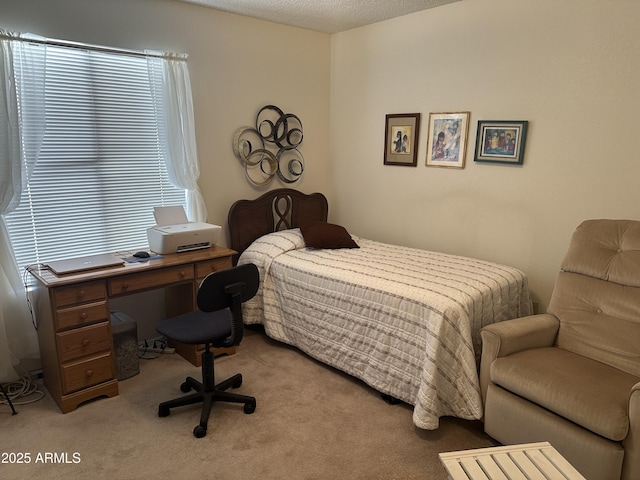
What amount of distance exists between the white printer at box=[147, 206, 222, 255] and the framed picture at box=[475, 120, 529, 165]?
6.88 ft

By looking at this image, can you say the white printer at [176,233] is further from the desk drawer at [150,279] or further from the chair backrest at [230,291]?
the chair backrest at [230,291]

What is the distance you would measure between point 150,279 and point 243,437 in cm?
116

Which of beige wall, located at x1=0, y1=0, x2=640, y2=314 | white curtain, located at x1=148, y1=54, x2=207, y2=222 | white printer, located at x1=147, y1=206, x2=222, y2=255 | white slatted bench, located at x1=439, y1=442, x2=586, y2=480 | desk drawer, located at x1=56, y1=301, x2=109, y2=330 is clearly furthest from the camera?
white curtain, located at x1=148, y1=54, x2=207, y2=222

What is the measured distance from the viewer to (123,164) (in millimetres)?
3146

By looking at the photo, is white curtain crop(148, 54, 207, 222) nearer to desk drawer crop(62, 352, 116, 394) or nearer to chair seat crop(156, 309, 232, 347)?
chair seat crop(156, 309, 232, 347)

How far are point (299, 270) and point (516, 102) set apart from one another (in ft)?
6.44

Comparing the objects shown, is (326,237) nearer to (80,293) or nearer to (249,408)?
(249,408)

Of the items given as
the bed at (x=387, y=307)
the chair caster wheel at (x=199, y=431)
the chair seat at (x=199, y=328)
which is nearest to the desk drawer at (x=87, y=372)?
the chair seat at (x=199, y=328)

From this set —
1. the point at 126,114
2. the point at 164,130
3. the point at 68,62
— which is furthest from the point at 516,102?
the point at 68,62

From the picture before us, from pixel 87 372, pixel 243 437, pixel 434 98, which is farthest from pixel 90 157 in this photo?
pixel 434 98

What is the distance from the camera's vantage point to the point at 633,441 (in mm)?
1719

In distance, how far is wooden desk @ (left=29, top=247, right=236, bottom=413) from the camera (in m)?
2.44

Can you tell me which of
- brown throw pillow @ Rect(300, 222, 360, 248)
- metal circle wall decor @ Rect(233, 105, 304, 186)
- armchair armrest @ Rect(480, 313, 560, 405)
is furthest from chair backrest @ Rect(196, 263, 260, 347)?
metal circle wall decor @ Rect(233, 105, 304, 186)

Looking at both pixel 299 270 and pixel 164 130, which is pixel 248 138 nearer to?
pixel 164 130
